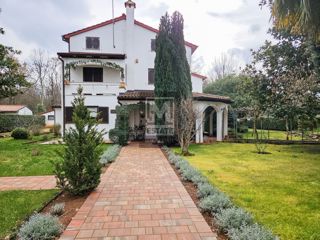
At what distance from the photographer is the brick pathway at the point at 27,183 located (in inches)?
257

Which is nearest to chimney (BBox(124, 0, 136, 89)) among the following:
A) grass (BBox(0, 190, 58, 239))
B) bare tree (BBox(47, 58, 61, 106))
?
grass (BBox(0, 190, 58, 239))

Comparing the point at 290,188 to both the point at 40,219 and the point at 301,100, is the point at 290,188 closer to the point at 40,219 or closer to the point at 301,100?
the point at 40,219

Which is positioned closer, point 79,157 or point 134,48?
point 79,157

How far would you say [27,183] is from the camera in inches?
275

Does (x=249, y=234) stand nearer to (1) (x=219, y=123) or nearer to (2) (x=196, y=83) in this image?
(1) (x=219, y=123)

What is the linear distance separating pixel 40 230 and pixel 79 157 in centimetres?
217

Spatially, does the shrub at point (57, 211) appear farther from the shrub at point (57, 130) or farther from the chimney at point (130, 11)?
the chimney at point (130, 11)

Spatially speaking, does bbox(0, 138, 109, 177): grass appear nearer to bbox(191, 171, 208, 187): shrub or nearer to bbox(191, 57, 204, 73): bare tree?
bbox(191, 171, 208, 187): shrub

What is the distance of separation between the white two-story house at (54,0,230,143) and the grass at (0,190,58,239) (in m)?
11.3

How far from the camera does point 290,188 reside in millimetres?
6363

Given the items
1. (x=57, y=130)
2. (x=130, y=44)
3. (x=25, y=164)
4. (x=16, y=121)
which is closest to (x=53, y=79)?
(x=16, y=121)

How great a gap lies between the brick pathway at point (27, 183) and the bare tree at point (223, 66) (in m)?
40.2

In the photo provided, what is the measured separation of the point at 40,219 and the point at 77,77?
16.5m

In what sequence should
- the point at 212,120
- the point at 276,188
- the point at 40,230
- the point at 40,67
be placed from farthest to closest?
the point at 40,67 < the point at 212,120 < the point at 276,188 < the point at 40,230
